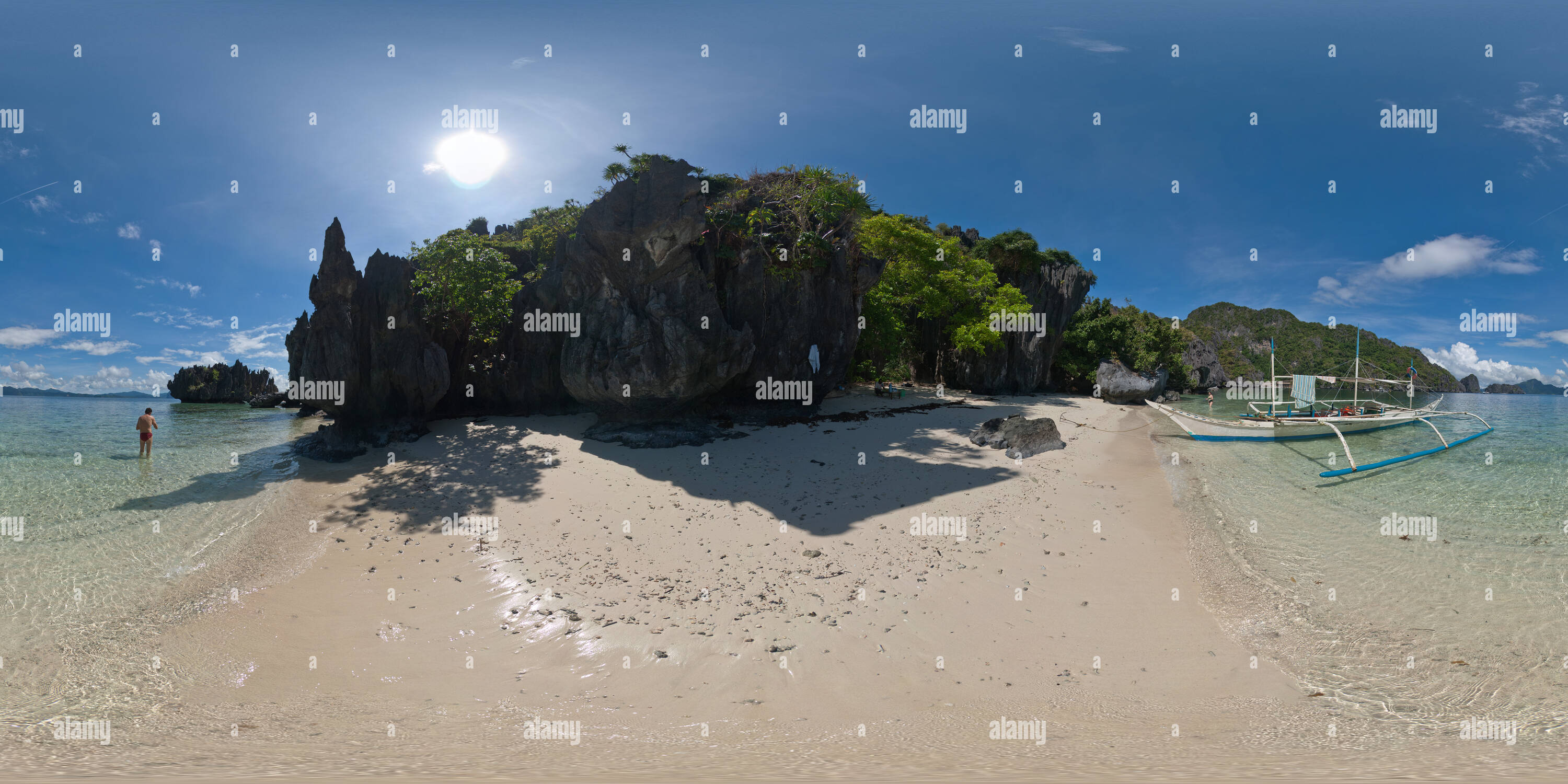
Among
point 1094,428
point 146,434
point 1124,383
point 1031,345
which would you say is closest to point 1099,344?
point 1124,383

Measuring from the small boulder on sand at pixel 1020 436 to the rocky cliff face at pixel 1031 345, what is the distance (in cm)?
2277

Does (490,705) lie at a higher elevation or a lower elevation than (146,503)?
lower

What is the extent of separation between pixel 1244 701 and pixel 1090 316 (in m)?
47.1

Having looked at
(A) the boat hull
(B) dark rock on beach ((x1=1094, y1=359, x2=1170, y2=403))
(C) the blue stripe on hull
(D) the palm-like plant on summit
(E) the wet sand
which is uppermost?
(D) the palm-like plant on summit

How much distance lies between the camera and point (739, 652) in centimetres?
568

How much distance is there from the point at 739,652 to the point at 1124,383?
41991 millimetres

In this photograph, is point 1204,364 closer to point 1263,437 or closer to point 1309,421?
point 1309,421

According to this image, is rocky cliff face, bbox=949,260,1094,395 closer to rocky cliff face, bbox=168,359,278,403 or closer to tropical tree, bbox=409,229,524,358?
tropical tree, bbox=409,229,524,358

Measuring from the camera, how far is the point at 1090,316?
150ft

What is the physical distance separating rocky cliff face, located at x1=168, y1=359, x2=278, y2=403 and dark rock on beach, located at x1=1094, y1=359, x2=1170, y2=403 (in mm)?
72867

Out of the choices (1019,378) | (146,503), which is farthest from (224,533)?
(1019,378)

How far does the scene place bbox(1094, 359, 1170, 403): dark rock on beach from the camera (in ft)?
127

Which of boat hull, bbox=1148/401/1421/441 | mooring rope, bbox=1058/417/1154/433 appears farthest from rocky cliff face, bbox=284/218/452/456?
boat hull, bbox=1148/401/1421/441

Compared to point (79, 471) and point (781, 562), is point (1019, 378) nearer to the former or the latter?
point (781, 562)
